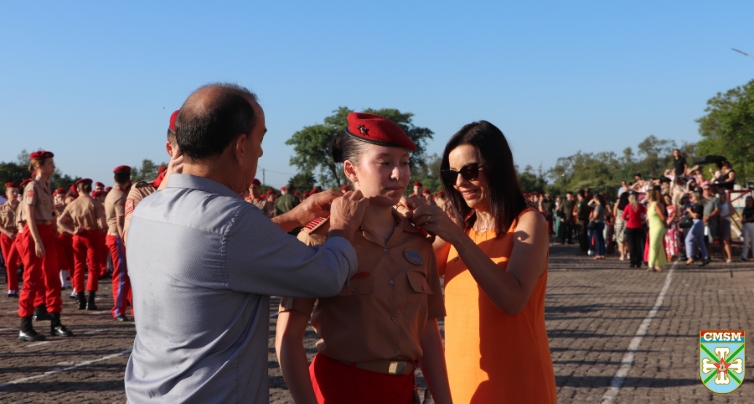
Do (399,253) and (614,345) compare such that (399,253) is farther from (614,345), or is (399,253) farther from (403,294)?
(614,345)

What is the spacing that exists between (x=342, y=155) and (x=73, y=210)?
1043 centimetres

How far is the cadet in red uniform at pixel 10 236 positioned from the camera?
12398 millimetres

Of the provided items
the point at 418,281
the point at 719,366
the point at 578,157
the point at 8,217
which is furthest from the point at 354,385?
the point at 578,157

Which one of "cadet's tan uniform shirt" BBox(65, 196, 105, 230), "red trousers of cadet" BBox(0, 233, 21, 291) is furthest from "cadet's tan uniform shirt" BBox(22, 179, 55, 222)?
"red trousers of cadet" BBox(0, 233, 21, 291)

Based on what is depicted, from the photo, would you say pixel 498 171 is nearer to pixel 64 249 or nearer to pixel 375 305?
pixel 375 305

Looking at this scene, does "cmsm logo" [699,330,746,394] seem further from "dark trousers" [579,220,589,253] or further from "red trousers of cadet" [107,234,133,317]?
"dark trousers" [579,220,589,253]

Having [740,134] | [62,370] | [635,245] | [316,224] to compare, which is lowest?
[62,370]

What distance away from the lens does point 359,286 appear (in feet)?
7.97

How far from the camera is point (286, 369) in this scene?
2.27 m

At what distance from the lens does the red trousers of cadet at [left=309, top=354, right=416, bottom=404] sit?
2.40 m

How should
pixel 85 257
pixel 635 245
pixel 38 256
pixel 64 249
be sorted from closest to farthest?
pixel 38 256 → pixel 85 257 → pixel 64 249 → pixel 635 245

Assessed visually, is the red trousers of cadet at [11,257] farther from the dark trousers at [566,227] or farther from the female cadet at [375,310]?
the dark trousers at [566,227]

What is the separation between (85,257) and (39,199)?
294cm

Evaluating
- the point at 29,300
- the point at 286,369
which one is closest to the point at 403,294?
the point at 286,369
